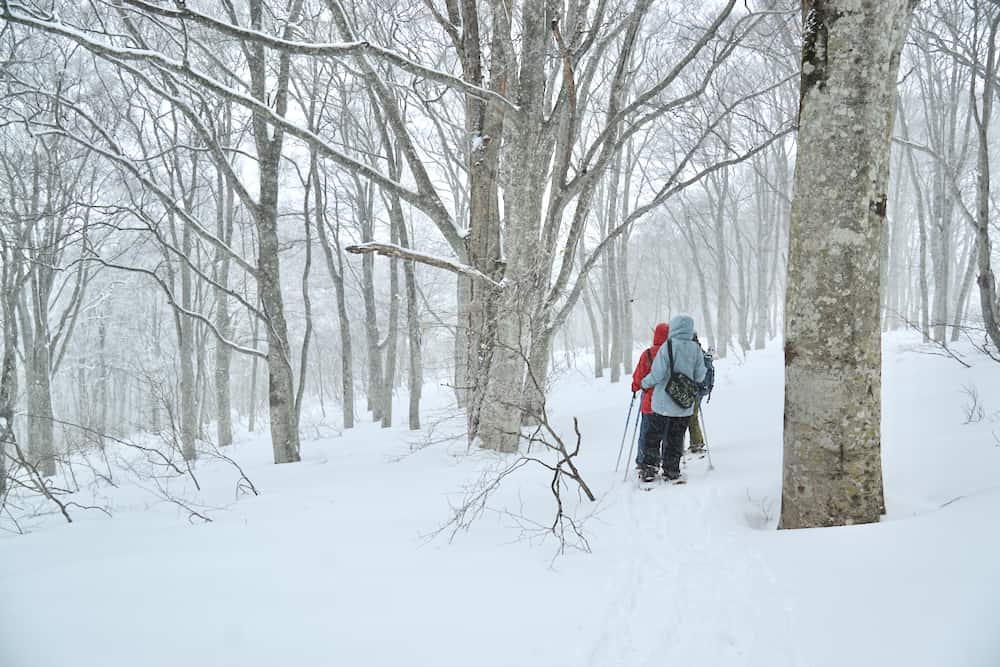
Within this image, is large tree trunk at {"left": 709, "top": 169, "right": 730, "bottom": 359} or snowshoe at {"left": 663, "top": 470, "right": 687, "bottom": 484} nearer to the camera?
snowshoe at {"left": 663, "top": 470, "right": 687, "bottom": 484}

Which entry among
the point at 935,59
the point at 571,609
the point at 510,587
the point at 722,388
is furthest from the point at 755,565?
the point at 935,59

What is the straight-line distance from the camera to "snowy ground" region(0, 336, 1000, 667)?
193 centimetres

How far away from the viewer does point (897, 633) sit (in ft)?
6.02

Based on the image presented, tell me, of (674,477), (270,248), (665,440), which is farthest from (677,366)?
(270,248)

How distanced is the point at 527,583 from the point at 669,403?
9.89 feet

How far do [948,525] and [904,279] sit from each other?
32.3 m

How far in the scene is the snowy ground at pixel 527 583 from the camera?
1927 millimetres

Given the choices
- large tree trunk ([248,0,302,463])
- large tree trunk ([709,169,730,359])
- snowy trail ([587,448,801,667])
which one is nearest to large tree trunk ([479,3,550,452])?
snowy trail ([587,448,801,667])

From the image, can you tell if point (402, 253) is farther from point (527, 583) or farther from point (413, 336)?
point (413, 336)

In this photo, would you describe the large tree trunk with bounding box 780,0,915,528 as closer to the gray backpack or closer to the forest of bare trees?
the forest of bare trees

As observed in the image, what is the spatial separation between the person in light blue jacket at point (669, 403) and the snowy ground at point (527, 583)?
721mm

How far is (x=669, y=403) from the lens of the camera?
5.05 meters

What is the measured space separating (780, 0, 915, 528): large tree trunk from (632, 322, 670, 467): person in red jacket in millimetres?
2322

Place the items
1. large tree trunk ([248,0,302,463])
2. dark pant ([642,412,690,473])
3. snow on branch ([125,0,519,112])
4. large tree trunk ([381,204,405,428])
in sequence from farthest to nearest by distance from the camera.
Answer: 1. large tree trunk ([381,204,405,428])
2. large tree trunk ([248,0,302,463])
3. dark pant ([642,412,690,473])
4. snow on branch ([125,0,519,112])
